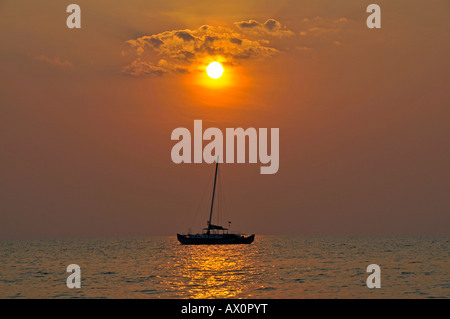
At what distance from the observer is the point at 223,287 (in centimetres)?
5309

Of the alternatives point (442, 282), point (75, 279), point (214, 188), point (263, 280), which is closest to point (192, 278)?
point (263, 280)

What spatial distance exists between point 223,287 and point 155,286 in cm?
741
